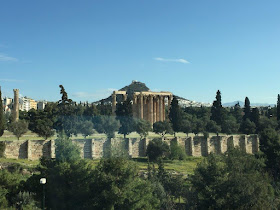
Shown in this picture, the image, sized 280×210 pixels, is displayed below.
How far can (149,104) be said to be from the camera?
7306 centimetres

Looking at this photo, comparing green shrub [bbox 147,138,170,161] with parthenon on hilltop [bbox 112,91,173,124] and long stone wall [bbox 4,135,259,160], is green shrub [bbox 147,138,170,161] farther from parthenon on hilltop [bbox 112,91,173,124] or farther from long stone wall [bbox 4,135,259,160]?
parthenon on hilltop [bbox 112,91,173,124]

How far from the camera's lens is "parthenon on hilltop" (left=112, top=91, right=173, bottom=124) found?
235 ft

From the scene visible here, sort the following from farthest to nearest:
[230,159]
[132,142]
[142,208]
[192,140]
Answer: [192,140]
[132,142]
[230,159]
[142,208]

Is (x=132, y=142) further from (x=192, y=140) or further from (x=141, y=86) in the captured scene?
(x=141, y=86)

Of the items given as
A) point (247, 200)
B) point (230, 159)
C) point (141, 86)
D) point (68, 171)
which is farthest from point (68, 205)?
point (141, 86)

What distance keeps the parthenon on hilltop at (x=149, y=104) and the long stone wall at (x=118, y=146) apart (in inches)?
860

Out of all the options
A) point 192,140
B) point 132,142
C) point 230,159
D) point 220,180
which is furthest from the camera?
point 192,140

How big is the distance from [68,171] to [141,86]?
130 metres

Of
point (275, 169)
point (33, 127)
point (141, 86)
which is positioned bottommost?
point (275, 169)

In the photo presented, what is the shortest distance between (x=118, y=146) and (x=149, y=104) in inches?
1595

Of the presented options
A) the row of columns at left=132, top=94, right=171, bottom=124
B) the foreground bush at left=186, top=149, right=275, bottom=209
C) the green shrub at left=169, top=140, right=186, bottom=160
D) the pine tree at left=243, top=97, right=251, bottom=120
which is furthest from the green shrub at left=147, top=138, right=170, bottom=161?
the pine tree at left=243, top=97, right=251, bottom=120

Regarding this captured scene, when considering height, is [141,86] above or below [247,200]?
above

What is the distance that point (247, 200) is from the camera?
19.5 m

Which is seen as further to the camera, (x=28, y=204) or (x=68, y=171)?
(x=68, y=171)
